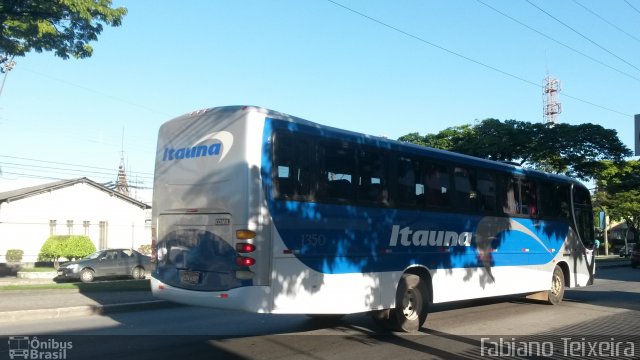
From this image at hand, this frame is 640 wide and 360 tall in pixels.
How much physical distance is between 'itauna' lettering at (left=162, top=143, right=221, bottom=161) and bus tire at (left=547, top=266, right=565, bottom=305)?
10.2 m

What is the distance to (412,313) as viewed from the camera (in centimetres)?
1020

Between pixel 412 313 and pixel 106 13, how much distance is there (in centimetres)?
1452

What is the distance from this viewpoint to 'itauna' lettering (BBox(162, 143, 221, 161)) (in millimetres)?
8534

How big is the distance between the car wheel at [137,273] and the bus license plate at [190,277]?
18.0 meters

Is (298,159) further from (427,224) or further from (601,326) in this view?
(601,326)

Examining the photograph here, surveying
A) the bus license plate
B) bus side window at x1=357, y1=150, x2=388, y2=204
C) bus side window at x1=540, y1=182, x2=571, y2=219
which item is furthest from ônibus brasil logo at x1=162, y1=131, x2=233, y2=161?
bus side window at x1=540, y1=182, x2=571, y2=219

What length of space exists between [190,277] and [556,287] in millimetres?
10393

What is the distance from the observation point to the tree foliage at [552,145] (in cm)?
3444

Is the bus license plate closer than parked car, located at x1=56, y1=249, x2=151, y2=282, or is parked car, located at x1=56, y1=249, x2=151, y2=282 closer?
the bus license plate

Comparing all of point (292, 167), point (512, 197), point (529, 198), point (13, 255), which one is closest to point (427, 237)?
point (292, 167)

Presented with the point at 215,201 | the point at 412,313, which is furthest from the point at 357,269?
the point at 215,201

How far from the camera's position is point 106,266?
24719 millimetres

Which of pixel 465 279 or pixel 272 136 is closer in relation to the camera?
pixel 272 136

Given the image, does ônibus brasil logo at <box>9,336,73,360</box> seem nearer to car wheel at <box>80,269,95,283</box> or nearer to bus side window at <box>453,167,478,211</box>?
bus side window at <box>453,167,478,211</box>
